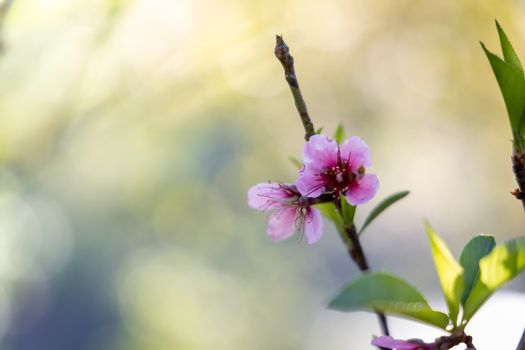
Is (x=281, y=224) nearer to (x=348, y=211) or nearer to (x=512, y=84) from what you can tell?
(x=348, y=211)

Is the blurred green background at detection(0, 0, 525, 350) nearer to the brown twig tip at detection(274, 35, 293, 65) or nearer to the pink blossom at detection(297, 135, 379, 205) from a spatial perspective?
the pink blossom at detection(297, 135, 379, 205)

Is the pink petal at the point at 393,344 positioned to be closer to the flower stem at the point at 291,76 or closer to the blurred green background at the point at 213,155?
the flower stem at the point at 291,76

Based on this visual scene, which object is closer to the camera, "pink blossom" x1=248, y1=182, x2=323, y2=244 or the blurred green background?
"pink blossom" x1=248, y1=182, x2=323, y2=244

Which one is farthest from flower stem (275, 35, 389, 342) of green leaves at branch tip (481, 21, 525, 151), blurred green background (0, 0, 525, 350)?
blurred green background (0, 0, 525, 350)

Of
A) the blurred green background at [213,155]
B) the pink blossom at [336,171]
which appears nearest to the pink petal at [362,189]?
the pink blossom at [336,171]

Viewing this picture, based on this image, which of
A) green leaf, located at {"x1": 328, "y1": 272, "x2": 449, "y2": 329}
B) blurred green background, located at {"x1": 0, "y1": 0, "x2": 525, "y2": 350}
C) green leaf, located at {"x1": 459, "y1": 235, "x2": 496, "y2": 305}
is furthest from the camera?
blurred green background, located at {"x1": 0, "y1": 0, "x2": 525, "y2": 350}
